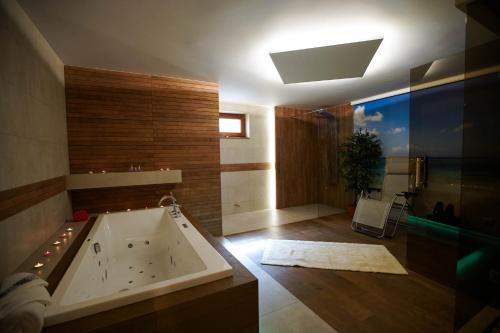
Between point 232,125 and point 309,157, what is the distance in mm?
2080

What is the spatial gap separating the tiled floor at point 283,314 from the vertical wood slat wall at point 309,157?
3109mm

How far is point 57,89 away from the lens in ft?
8.11

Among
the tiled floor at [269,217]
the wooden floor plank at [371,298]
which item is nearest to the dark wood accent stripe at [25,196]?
the wooden floor plank at [371,298]

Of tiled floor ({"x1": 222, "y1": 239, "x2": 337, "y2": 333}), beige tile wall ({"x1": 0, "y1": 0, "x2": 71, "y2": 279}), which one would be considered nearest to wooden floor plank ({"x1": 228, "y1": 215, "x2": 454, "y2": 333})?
tiled floor ({"x1": 222, "y1": 239, "x2": 337, "y2": 333})

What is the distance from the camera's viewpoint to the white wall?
4.79 meters

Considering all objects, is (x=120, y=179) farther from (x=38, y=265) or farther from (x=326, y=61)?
(x=326, y=61)

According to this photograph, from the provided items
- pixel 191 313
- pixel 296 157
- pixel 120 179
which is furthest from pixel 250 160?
pixel 191 313

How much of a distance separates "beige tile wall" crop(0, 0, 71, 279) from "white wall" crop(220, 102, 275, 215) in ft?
9.40

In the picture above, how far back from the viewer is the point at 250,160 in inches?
197

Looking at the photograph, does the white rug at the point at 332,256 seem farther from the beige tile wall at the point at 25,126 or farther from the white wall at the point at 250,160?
the beige tile wall at the point at 25,126

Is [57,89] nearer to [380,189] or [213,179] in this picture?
[213,179]

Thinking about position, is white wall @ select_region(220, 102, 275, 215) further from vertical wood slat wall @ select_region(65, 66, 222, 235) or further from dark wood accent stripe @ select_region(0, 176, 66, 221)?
dark wood accent stripe @ select_region(0, 176, 66, 221)

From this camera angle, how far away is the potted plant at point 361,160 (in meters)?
4.20

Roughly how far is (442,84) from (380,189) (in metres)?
1.95
